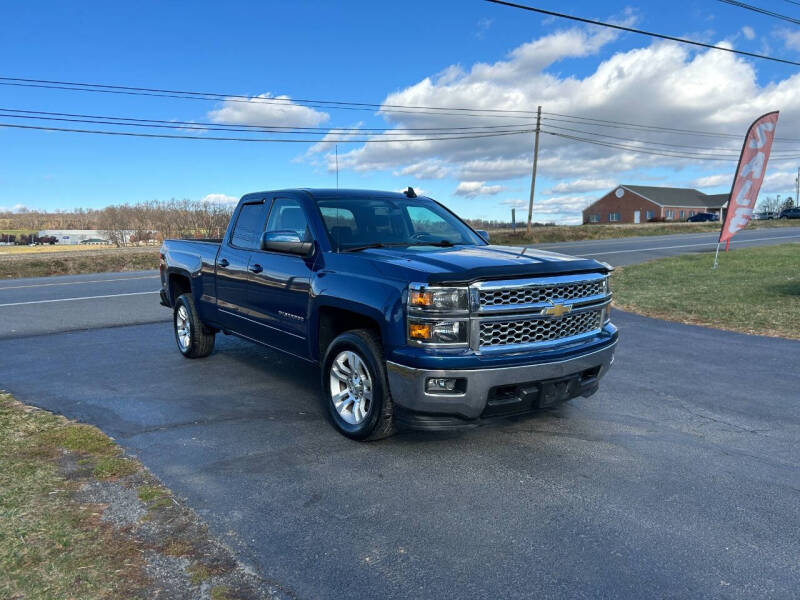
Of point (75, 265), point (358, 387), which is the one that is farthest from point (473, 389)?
point (75, 265)

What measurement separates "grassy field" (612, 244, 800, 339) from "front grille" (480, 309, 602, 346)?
550 centimetres

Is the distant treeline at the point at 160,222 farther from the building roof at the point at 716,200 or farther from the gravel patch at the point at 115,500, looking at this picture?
the building roof at the point at 716,200

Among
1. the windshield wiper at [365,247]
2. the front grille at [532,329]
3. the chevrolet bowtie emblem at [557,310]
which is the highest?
the windshield wiper at [365,247]

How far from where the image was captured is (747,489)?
12.1ft

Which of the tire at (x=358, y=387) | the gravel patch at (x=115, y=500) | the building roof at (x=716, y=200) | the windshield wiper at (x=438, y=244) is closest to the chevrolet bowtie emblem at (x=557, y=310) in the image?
the tire at (x=358, y=387)

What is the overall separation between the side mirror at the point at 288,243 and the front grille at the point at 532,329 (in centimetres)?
165

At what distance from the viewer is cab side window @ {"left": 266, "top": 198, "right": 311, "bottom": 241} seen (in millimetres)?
5312

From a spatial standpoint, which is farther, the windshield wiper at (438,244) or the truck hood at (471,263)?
the windshield wiper at (438,244)

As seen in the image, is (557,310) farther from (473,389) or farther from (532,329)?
(473,389)

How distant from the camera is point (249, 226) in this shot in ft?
20.4

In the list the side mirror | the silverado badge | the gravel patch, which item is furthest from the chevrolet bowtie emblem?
the gravel patch

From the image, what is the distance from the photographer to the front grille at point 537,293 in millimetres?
3959

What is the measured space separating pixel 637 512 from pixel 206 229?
47.4 meters

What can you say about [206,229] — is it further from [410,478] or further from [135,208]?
[410,478]
